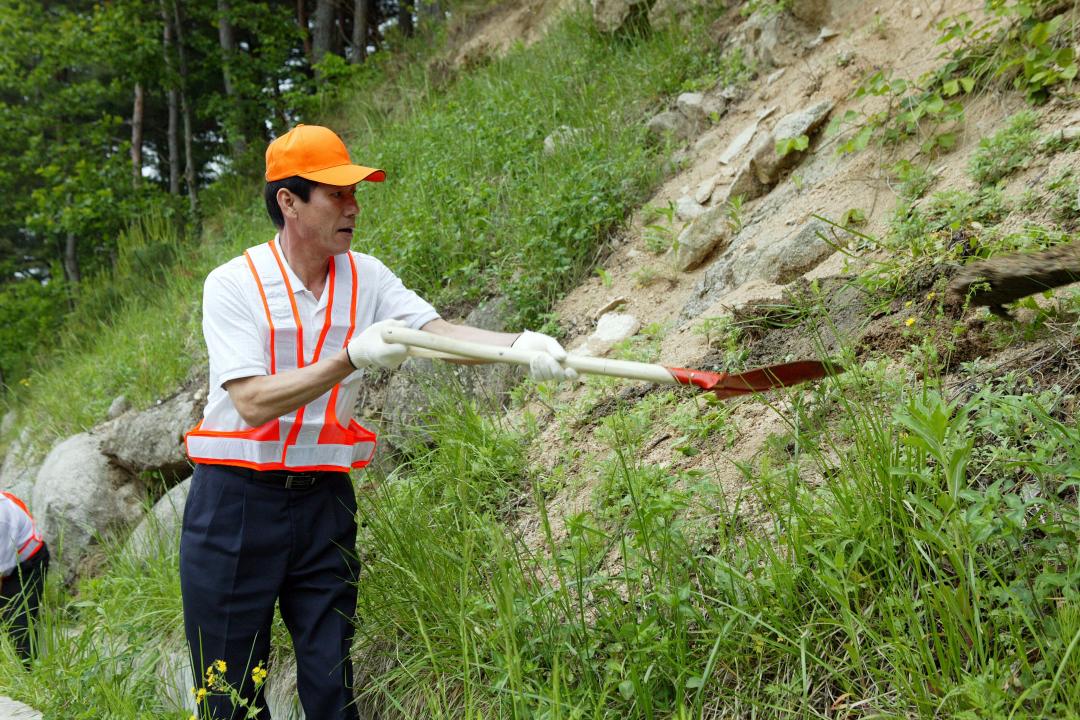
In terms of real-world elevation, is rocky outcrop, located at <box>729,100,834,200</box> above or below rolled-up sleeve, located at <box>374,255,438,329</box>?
below

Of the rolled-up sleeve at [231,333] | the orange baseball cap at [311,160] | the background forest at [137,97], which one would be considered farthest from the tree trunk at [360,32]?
the rolled-up sleeve at [231,333]

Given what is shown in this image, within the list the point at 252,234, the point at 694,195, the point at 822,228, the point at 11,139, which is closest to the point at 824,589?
the point at 822,228

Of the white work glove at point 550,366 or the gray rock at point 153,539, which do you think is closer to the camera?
the white work glove at point 550,366

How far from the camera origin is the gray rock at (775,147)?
4.45 meters

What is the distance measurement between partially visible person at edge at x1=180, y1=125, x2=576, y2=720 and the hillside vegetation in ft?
0.84

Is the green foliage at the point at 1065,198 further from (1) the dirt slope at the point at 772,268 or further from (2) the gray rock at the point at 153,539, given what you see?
(2) the gray rock at the point at 153,539

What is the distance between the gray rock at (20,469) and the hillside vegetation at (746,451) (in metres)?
3.37

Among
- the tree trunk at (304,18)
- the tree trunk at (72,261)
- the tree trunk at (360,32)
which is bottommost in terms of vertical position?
the tree trunk at (72,261)

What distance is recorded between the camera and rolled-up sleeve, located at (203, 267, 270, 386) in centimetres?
245

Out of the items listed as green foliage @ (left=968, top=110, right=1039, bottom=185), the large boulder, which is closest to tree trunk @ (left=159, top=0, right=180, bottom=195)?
the large boulder

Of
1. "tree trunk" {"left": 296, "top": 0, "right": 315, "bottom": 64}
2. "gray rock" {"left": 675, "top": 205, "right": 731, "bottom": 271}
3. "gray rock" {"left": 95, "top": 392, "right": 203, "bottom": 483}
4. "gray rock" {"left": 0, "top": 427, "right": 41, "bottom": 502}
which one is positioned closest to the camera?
"gray rock" {"left": 675, "top": 205, "right": 731, "bottom": 271}

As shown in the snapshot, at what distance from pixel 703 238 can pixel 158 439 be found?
15.1 ft

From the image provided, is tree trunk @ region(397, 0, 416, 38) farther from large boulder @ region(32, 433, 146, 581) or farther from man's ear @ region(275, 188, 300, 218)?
man's ear @ region(275, 188, 300, 218)

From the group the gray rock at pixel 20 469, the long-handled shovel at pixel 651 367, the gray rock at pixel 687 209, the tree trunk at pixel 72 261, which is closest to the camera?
the long-handled shovel at pixel 651 367
